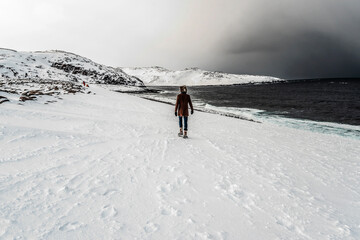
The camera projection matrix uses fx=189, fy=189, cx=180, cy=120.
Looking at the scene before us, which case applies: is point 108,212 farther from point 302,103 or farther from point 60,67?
point 60,67

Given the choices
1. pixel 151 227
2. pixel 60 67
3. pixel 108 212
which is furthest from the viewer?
pixel 60 67

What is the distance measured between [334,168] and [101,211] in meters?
7.52

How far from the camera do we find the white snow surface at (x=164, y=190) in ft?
10.2

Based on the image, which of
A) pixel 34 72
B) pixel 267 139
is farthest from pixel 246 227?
pixel 34 72

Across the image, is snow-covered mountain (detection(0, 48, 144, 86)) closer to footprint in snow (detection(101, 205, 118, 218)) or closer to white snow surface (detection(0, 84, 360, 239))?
white snow surface (detection(0, 84, 360, 239))

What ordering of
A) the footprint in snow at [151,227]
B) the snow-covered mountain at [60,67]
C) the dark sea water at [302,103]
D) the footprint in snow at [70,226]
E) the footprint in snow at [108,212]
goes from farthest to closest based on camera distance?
the snow-covered mountain at [60,67] < the dark sea water at [302,103] < the footprint in snow at [108,212] < the footprint in snow at [151,227] < the footprint in snow at [70,226]

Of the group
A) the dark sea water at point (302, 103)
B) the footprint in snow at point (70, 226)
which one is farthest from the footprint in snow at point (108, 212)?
the dark sea water at point (302, 103)

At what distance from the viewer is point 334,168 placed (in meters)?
6.61

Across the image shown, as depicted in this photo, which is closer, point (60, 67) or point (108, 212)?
point (108, 212)

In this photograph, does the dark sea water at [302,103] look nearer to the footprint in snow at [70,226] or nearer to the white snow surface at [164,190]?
the white snow surface at [164,190]

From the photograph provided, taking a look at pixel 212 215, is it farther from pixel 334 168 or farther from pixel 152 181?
pixel 334 168

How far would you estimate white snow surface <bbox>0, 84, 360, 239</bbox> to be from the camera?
10.2ft

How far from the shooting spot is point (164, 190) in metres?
4.26

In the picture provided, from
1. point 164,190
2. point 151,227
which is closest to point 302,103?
point 164,190
